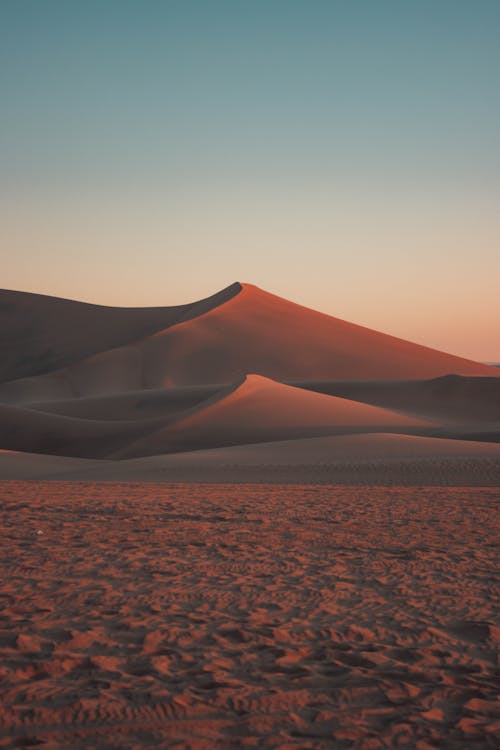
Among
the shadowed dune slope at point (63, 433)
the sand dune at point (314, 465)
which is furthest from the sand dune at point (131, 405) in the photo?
the sand dune at point (314, 465)

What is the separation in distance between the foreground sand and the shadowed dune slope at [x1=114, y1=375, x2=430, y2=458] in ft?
73.3

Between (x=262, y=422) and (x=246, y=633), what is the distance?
29.6 m

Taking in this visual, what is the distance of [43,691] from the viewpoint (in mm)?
4781

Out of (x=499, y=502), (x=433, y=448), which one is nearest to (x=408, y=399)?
(x=433, y=448)

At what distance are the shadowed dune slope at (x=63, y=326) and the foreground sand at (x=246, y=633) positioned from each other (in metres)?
78.9

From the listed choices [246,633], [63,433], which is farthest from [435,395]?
[246,633]

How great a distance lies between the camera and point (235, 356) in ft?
271

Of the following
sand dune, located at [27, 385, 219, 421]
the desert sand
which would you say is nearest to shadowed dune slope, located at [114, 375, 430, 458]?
the desert sand

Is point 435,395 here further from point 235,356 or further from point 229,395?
point 235,356

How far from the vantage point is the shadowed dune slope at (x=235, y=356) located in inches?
3093

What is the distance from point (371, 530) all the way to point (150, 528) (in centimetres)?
308

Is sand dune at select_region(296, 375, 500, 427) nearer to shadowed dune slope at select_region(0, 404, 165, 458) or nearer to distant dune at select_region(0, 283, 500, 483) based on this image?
distant dune at select_region(0, 283, 500, 483)

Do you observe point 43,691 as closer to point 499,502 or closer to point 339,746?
point 339,746

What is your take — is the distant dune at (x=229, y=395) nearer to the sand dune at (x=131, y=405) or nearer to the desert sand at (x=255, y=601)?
the sand dune at (x=131, y=405)
